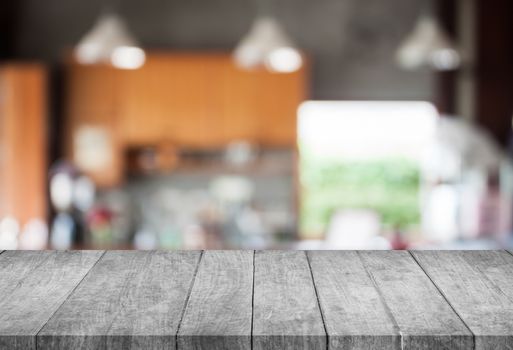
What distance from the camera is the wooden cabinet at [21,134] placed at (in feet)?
25.0

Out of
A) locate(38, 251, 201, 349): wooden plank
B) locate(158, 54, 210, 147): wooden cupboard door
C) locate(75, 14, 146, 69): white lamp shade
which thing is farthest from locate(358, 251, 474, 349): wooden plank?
locate(158, 54, 210, 147): wooden cupboard door

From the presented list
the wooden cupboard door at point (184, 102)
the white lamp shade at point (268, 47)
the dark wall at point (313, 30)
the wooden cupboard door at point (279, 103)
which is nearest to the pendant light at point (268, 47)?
the white lamp shade at point (268, 47)

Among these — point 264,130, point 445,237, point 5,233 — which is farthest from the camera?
point 264,130

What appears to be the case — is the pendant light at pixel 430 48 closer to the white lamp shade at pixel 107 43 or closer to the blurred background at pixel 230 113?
the blurred background at pixel 230 113

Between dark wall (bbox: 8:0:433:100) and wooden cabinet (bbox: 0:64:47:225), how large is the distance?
589mm

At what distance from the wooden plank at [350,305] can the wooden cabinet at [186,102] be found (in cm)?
617

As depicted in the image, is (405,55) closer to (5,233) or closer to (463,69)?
(463,69)

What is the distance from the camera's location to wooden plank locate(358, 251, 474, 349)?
1224 millimetres

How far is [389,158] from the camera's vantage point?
332 inches

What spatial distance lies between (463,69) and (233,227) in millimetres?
2582

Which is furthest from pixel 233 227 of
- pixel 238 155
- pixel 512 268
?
pixel 512 268

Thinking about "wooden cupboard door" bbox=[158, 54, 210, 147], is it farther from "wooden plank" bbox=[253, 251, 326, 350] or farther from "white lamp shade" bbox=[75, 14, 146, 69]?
"wooden plank" bbox=[253, 251, 326, 350]

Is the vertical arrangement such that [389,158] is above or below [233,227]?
above

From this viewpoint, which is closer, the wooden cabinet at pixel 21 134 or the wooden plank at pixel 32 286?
the wooden plank at pixel 32 286
